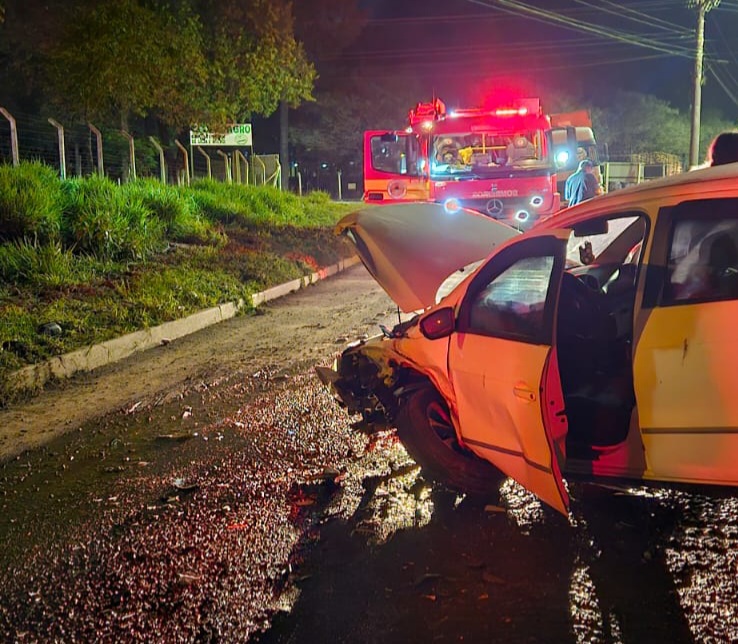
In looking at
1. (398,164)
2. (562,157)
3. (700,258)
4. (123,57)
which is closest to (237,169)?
(123,57)

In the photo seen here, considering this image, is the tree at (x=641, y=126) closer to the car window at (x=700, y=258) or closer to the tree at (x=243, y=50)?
the tree at (x=243, y=50)

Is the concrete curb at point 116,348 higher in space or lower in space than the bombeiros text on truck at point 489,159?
lower

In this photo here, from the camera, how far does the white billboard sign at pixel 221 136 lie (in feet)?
78.4

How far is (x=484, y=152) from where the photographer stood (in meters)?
13.4

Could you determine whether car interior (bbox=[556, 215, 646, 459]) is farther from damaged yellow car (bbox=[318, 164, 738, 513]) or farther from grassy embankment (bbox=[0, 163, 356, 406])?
grassy embankment (bbox=[0, 163, 356, 406])

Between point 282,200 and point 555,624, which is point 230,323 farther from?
point 282,200

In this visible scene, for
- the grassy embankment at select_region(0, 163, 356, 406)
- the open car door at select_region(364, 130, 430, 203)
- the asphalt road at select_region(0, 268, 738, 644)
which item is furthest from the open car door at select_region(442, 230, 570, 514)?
the open car door at select_region(364, 130, 430, 203)

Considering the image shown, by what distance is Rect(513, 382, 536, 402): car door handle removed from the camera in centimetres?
347

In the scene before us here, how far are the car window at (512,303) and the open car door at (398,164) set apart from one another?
376 inches

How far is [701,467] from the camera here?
329cm

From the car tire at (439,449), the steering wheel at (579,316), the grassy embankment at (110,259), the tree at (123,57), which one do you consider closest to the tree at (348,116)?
the tree at (123,57)

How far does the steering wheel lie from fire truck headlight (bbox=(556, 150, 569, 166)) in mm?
9900

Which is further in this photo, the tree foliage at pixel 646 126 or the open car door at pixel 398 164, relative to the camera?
the tree foliage at pixel 646 126

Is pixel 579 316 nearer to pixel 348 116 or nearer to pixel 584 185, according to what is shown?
pixel 584 185
